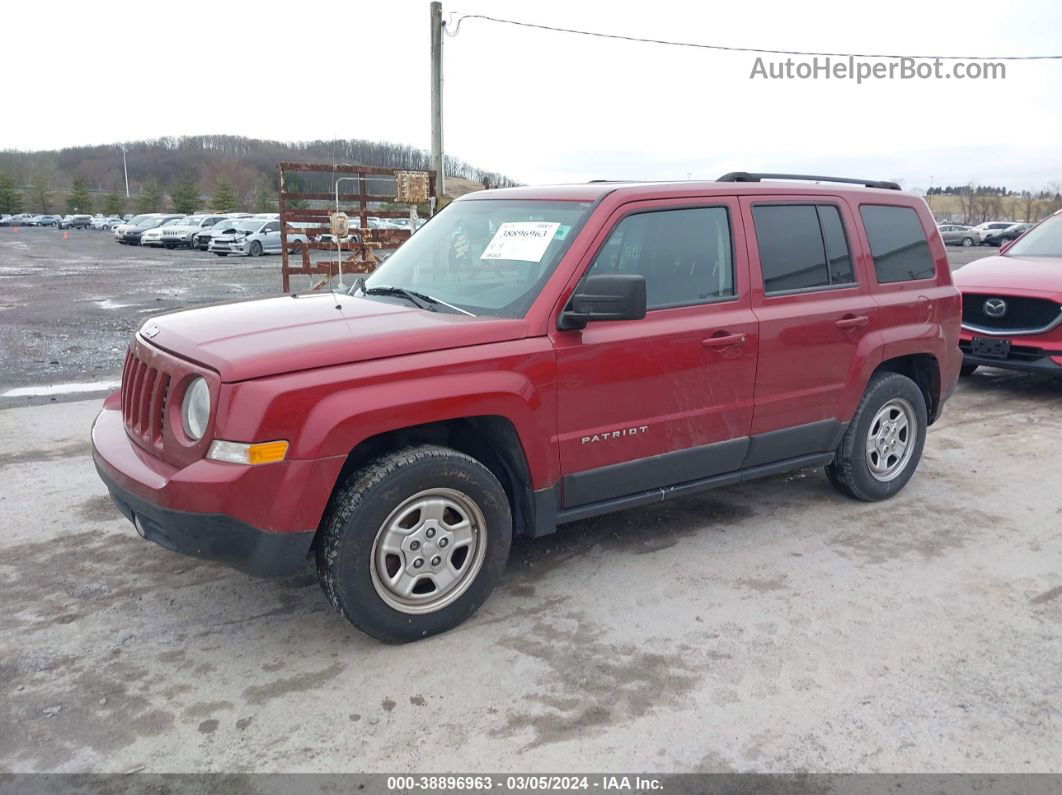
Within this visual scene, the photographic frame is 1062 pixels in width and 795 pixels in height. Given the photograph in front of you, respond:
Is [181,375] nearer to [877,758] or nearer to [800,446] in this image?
[877,758]

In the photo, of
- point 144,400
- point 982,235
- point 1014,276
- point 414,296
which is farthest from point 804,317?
point 982,235

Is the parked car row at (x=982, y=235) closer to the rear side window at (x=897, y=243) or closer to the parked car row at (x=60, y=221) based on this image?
the rear side window at (x=897, y=243)

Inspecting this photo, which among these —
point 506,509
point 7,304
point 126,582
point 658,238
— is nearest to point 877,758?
point 506,509

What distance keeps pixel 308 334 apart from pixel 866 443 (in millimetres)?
3394

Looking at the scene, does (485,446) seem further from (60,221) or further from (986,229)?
(60,221)

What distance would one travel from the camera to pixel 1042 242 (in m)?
9.25

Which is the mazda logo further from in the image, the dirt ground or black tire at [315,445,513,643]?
the dirt ground

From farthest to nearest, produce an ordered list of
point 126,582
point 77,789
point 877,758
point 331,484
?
point 126,582 → point 331,484 → point 877,758 → point 77,789

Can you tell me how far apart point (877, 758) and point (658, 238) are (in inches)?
95.9

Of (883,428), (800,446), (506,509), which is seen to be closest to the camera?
(506,509)

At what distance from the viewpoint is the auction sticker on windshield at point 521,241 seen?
4000mm

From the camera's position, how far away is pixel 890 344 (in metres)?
5.05

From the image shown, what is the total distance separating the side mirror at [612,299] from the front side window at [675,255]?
1.03 feet

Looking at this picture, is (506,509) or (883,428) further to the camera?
(883,428)
